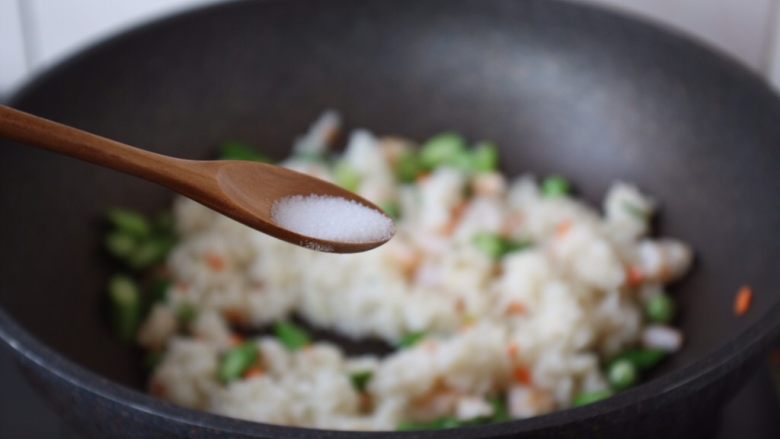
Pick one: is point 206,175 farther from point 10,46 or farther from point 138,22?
point 10,46

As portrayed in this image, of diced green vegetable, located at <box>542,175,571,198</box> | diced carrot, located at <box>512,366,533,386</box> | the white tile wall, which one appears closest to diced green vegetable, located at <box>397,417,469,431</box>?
diced carrot, located at <box>512,366,533,386</box>

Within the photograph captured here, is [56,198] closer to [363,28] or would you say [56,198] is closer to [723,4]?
[363,28]

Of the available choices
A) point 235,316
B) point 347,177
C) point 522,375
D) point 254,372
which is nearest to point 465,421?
point 522,375

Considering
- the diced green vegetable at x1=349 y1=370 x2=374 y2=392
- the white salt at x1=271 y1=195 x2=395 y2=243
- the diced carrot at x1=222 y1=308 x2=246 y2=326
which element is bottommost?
the diced green vegetable at x1=349 y1=370 x2=374 y2=392

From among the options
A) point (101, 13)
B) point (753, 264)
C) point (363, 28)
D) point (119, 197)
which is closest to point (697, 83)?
point (753, 264)

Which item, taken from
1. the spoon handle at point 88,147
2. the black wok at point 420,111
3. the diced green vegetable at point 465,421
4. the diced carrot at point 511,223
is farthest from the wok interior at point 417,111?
the spoon handle at point 88,147

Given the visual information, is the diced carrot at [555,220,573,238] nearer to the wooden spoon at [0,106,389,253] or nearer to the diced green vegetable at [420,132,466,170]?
the diced green vegetable at [420,132,466,170]
